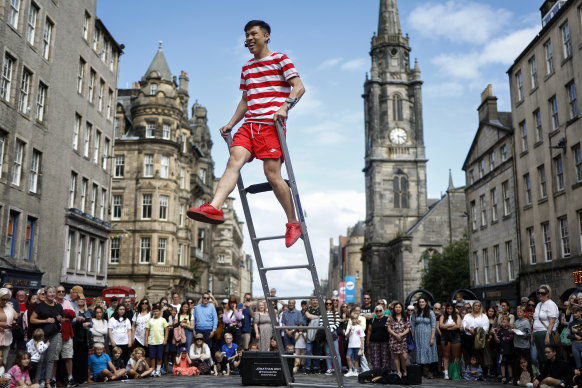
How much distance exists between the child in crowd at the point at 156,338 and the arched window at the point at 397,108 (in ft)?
241

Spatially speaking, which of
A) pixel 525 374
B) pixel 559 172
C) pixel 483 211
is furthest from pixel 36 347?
pixel 483 211

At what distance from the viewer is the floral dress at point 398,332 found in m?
14.5

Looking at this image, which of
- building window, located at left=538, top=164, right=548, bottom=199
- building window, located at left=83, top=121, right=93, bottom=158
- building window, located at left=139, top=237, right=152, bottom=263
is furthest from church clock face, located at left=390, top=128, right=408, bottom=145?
building window, located at left=83, top=121, right=93, bottom=158

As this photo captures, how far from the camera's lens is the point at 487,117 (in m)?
39.7

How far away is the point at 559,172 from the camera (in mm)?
28562

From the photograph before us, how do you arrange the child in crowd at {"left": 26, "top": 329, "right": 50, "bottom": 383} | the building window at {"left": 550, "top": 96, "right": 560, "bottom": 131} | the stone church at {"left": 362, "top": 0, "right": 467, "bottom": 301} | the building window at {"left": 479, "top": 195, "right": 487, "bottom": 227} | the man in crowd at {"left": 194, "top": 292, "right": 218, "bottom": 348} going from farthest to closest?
the stone church at {"left": 362, "top": 0, "right": 467, "bottom": 301}, the building window at {"left": 479, "top": 195, "right": 487, "bottom": 227}, the building window at {"left": 550, "top": 96, "right": 560, "bottom": 131}, the man in crowd at {"left": 194, "top": 292, "right": 218, "bottom": 348}, the child in crowd at {"left": 26, "top": 329, "right": 50, "bottom": 383}

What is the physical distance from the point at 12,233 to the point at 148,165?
84.3ft

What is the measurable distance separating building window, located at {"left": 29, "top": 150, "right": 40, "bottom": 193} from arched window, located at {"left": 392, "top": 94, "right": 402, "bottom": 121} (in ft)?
218

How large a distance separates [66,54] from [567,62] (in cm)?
2442

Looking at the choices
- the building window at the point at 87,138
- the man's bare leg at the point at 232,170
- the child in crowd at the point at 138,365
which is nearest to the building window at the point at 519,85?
the building window at the point at 87,138

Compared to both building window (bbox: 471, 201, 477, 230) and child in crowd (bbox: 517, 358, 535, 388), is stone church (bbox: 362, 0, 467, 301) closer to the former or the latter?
building window (bbox: 471, 201, 477, 230)

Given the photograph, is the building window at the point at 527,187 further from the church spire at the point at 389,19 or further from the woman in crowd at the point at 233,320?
the church spire at the point at 389,19

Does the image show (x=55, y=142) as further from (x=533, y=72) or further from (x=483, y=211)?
(x=483, y=211)

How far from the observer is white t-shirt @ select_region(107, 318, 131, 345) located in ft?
49.1
